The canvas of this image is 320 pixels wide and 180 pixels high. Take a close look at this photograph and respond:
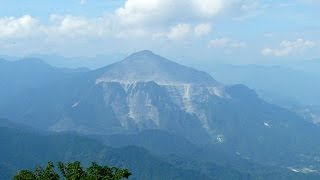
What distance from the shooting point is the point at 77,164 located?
6081cm

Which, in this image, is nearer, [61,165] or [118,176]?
[118,176]

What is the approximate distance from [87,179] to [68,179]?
3.02m

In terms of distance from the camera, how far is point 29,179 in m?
60.4

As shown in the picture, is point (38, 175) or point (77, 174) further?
point (38, 175)

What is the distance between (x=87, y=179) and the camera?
5906 centimetres

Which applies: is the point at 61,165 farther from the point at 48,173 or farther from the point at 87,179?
the point at 87,179

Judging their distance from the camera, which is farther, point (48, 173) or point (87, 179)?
point (48, 173)

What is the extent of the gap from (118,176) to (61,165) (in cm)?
817

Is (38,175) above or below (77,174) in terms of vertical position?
below

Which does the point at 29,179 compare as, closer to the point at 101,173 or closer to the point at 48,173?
the point at 48,173

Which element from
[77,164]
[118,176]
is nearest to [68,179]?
[77,164]

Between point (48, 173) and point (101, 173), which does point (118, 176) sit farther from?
point (48, 173)

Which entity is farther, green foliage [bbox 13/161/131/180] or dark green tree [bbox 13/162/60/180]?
dark green tree [bbox 13/162/60/180]

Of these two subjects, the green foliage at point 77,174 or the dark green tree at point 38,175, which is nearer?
the green foliage at point 77,174
